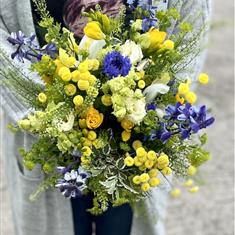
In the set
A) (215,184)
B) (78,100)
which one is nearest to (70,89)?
(78,100)

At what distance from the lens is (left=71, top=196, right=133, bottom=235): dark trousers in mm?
2225

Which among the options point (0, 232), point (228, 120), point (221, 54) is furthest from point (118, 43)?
point (221, 54)

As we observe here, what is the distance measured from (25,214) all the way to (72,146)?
0.61 m

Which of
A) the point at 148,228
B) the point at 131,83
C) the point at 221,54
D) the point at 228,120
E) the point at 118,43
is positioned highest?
the point at 221,54

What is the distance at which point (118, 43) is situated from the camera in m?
1.72

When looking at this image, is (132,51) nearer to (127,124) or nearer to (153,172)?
(127,124)

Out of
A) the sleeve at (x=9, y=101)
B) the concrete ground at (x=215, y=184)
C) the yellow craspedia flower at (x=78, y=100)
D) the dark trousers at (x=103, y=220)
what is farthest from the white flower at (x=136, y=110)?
the concrete ground at (x=215, y=184)

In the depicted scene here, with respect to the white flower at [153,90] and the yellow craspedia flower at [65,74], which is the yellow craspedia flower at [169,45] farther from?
the yellow craspedia flower at [65,74]

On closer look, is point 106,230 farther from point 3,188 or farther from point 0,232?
point 3,188

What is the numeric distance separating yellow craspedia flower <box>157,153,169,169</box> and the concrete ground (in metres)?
1.32

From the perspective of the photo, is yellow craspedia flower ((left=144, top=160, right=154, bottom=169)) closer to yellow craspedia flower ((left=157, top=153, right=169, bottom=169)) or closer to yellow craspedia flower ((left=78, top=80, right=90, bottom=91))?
yellow craspedia flower ((left=157, top=153, right=169, bottom=169))

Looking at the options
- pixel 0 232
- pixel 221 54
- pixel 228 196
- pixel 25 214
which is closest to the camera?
pixel 25 214

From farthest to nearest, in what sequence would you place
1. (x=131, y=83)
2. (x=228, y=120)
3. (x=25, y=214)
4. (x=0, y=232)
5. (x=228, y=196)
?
(x=228, y=120) → (x=228, y=196) → (x=0, y=232) → (x=25, y=214) → (x=131, y=83)

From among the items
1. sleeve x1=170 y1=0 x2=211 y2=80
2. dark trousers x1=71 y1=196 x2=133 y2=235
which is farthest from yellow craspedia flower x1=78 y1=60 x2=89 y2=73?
dark trousers x1=71 y1=196 x2=133 y2=235
